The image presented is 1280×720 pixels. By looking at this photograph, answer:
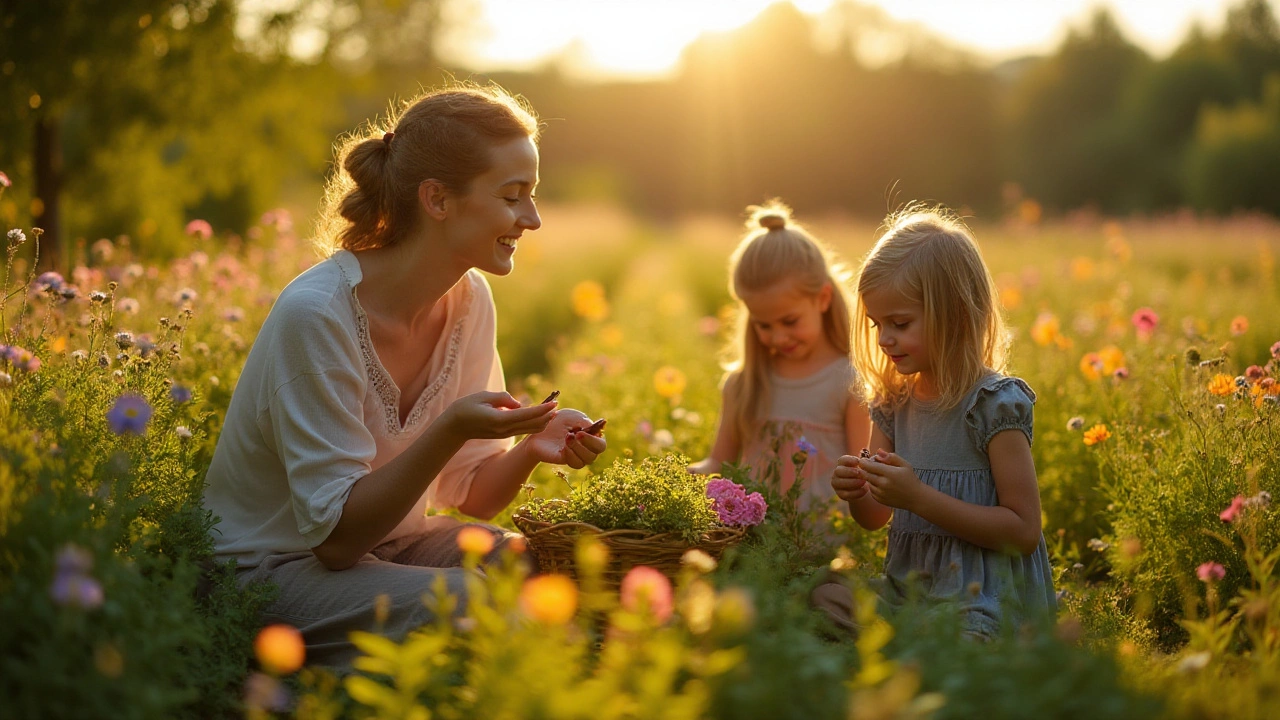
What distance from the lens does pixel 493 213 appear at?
291 cm

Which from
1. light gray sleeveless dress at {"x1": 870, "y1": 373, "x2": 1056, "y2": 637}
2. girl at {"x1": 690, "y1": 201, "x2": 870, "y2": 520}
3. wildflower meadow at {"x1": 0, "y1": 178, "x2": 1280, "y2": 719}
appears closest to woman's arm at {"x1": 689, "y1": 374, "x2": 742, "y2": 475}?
girl at {"x1": 690, "y1": 201, "x2": 870, "y2": 520}

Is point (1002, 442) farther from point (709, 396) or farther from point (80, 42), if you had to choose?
point (80, 42)

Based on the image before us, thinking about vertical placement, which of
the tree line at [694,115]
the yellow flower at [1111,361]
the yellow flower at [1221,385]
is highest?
the tree line at [694,115]

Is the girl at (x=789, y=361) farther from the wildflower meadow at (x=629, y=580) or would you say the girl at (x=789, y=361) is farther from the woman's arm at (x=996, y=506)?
the woman's arm at (x=996, y=506)

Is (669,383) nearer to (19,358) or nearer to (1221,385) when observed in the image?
(1221,385)

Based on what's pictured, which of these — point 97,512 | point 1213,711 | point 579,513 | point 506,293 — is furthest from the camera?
point 506,293

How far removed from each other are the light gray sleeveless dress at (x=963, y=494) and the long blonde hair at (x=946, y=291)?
0.08 m

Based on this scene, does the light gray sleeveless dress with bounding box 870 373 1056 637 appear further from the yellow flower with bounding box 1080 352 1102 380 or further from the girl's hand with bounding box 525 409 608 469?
the yellow flower with bounding box 1080 352 1102 380

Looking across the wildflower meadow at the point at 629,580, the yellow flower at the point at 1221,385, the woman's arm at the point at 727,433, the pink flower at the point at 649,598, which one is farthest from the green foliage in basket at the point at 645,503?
the yellow flower at the point at 1221,385

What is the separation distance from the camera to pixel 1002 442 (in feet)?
8.75

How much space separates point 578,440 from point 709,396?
2.74 m

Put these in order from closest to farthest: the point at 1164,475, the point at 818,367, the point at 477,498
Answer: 1. the point at 1164,475
2. the point at 477,498
3. the point at 818,367

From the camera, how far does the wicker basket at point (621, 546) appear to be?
2.48 metres

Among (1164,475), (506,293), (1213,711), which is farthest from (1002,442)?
(506,293)
